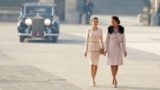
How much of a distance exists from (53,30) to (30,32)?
1048 mm

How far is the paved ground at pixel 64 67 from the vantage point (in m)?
17.1

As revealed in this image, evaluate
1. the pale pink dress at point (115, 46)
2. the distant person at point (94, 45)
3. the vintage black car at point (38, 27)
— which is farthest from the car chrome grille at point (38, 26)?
the pale pink dress at point (115, 46)

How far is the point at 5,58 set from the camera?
2386 cm

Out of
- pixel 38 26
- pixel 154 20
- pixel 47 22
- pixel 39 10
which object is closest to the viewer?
pixel 38 26

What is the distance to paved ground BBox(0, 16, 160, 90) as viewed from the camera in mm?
17125

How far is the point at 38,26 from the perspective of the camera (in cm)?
3222

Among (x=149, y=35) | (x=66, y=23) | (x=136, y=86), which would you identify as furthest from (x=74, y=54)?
(x=66, y=23)

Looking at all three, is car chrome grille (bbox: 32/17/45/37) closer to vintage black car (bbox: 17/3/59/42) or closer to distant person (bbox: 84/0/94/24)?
vintage black car (bbox: 17/3/59/42)

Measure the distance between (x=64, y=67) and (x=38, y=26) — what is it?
36.2 feet

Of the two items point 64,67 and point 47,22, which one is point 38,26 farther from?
point 64,67

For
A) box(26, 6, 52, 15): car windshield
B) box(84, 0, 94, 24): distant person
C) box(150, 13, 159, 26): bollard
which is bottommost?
box(150, 13, 159, 26): bollard

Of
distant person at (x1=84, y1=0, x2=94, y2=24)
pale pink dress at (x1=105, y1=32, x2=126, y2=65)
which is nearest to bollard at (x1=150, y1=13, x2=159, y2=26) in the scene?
distant person at (x1=84, y1=0, x2=94, y2=24)

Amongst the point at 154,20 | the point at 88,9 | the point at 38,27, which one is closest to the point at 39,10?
the point at 38,27

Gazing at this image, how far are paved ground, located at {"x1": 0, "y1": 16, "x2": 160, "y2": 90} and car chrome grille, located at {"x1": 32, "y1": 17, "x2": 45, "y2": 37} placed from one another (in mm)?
453
